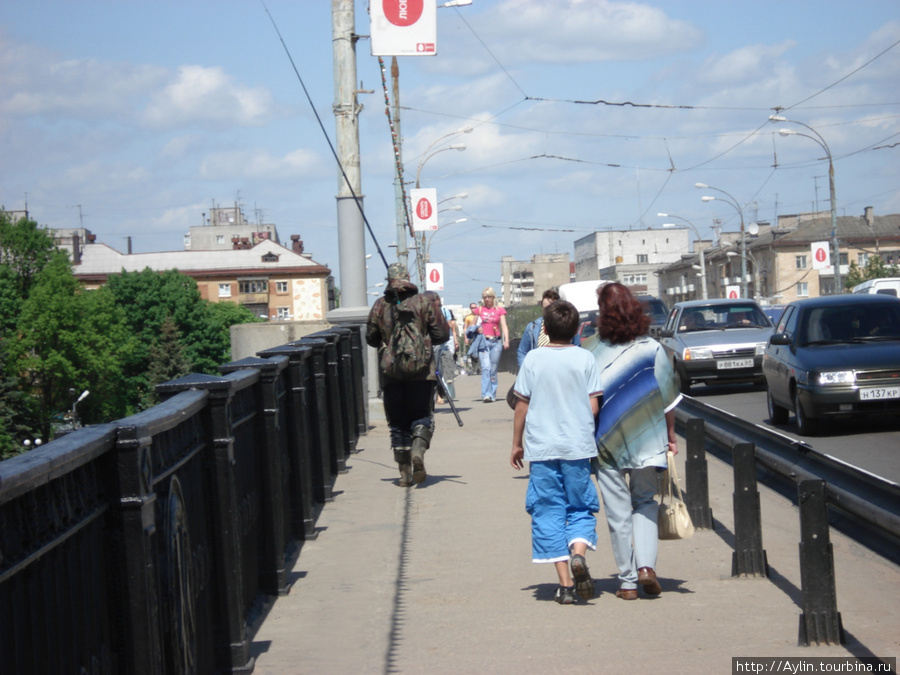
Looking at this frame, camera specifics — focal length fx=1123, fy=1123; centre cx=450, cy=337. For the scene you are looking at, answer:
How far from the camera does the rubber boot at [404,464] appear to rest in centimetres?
946

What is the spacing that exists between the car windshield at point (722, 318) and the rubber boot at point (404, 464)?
12.6 metres

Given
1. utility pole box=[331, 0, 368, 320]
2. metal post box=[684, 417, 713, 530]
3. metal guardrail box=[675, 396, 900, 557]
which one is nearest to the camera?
metal guardrail box=[675, 396, 900, 557]

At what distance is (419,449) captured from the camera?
9.29 m

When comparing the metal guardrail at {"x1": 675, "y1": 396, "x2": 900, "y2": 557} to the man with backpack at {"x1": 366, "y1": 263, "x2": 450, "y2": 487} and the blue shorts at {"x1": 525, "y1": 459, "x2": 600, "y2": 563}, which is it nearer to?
the blue shorts at {"x1": 525, "y1": 459, "x2": 600, "y2": 563}

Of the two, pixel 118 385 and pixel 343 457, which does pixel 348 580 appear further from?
pixel 118 385

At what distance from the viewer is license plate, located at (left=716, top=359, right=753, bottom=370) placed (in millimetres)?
20047

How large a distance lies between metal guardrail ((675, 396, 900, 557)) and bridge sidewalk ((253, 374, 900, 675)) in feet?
1.33

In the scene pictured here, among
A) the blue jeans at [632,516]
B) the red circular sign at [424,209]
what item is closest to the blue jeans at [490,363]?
the red circular sign at [424,209]

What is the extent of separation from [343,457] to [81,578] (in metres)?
8.02

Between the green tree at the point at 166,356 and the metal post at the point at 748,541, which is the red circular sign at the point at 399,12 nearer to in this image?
the metal post at the point at 748,541

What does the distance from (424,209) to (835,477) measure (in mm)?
23692

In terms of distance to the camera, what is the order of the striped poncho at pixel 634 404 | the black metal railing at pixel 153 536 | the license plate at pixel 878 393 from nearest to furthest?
the black metal railing at pixel 153 536 → the striped poncho at pixel 634 404 → the license plate at pixel 878 393

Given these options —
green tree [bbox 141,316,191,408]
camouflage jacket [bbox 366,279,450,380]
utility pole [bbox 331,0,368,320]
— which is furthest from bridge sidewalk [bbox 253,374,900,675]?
green tree [bbox 141,316,191,408]

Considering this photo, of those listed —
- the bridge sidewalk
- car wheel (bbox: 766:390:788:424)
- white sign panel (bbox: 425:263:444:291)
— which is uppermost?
white sign panel (bbox: 425:263:444:291)
